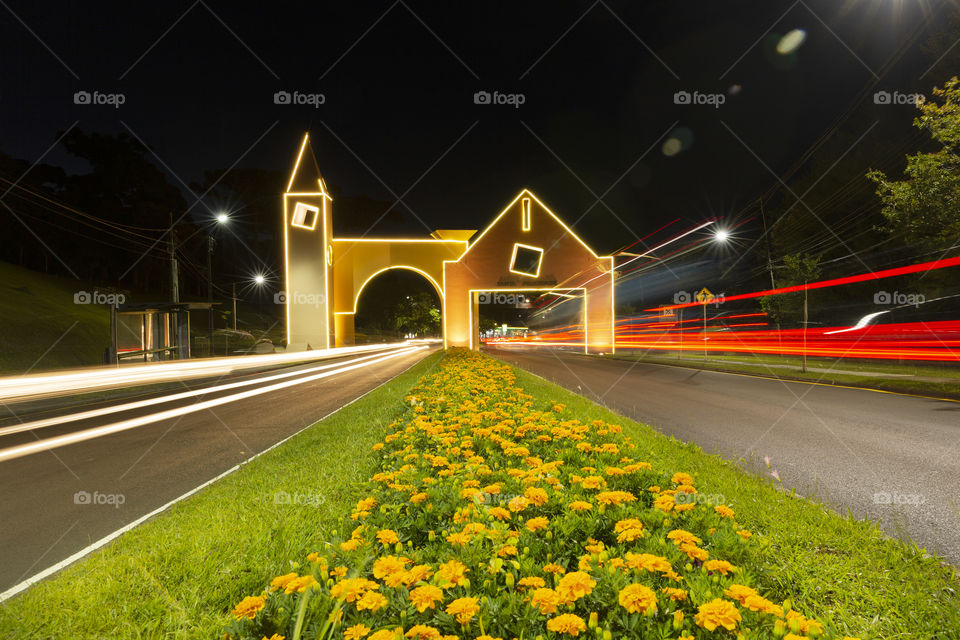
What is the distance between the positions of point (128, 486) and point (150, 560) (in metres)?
3.22

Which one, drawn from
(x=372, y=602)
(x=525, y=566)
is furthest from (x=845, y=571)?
(x=372, y=602)

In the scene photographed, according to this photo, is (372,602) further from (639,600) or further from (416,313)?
(416,313)

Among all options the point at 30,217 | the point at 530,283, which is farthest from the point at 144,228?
the point at 530,283

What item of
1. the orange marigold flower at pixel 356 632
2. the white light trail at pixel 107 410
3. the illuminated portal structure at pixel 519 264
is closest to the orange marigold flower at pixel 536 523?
the orange marigold flower at pixel 356 632

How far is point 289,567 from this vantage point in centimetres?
277

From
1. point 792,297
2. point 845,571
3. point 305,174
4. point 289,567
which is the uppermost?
point 305,174

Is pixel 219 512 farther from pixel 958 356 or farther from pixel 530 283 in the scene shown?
pixel 530 283

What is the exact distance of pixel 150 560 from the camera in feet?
10.5

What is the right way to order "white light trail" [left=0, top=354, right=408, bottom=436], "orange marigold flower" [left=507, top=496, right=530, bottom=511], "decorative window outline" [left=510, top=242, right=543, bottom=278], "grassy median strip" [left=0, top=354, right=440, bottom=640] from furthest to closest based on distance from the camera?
"decorative window outline" [left=510, top=242, right=543, bottom=278] → "white light trail" [left=0, top=354, right=408, bottom=436] → "orange marigold flower" [left=507, top=496, right=530, bottom=511] → "grassy median strip" [left=0, top=354, right=440, bottom=640]

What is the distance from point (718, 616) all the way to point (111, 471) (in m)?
7.52

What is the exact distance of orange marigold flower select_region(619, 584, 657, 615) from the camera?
71.0 inches

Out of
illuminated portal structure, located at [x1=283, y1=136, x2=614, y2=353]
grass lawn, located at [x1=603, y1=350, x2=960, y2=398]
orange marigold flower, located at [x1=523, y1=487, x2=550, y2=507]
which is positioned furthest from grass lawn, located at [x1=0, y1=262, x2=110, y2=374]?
grass lawn, located at [x1=603, y1=350, x2=960, y2=398]

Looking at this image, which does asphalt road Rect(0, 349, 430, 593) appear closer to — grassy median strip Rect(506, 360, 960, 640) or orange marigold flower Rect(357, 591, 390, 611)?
orange marigold flower Rect(357, 591, 390, 611)

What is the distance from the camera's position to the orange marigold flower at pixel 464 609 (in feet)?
5.75
